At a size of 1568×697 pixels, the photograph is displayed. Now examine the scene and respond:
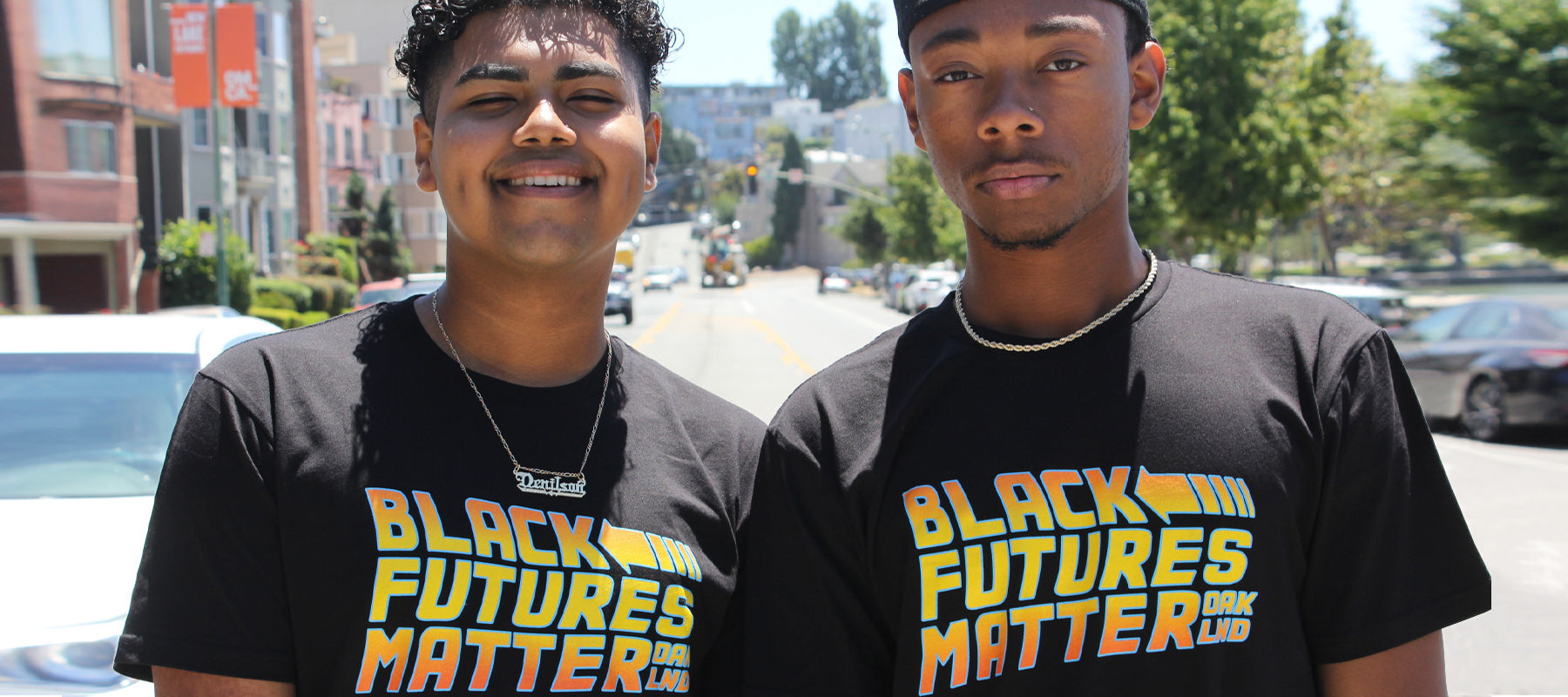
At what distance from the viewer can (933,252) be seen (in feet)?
204

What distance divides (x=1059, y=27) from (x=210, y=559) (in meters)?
1.58

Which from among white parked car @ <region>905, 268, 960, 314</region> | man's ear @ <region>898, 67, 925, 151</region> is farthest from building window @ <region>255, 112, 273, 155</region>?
man's ear @ <region>898, 67, 925, 151</region>

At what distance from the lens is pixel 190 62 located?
2595cm

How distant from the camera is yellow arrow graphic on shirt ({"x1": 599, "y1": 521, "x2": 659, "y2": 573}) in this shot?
2.27 meters

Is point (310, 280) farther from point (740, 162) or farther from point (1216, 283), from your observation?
point (740, 162)

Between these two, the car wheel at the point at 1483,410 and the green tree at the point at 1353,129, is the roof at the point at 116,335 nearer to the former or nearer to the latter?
the car wheel at the point at 1483,410

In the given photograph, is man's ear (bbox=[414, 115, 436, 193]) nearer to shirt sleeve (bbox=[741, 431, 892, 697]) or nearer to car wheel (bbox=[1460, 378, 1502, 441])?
shirt sleeve (bbox=[741, 431, 892, 697])

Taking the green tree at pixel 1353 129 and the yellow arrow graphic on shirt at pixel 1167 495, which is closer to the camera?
the yellow arrow graphic on shirt at pixel 1167 495

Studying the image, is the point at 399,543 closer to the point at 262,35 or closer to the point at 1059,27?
the point at 1059,27

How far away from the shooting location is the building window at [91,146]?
2917 centimetres

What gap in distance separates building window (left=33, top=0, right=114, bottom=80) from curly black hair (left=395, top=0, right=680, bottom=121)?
30514 millimetres

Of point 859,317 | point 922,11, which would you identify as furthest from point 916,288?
point 922,11

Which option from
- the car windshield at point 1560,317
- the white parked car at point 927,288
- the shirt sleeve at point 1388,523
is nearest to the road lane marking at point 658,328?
the white parked car at point 927,288

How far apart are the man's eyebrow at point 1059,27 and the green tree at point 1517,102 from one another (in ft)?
62.9
